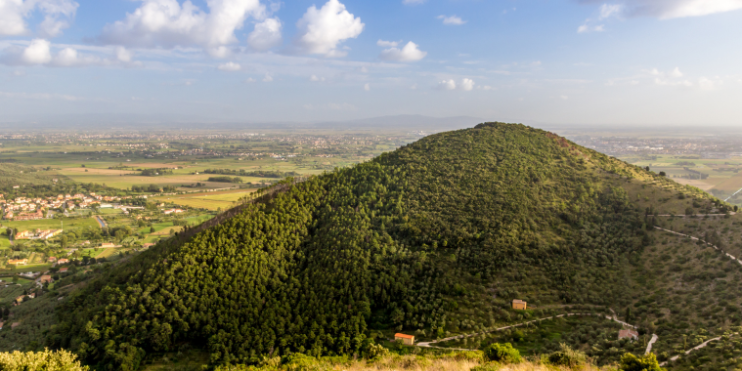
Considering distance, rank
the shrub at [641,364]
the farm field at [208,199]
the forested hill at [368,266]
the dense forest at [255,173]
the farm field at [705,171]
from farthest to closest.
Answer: the dense forest at [255,173] < the farm field at [208,199] < the farm field at [705,171] < the forested hill at [368,266] < the shrub at [641,364]

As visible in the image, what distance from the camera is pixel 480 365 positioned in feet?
70.9

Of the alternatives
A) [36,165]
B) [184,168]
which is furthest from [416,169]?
[36,165]

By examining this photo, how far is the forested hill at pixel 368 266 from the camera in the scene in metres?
30.8

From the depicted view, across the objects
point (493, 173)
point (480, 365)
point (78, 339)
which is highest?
point (493, 173)

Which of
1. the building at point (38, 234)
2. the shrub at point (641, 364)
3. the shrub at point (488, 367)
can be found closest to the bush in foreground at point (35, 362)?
the shrub at point (488, 367)

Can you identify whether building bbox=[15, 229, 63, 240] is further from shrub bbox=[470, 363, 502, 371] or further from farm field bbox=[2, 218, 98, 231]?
shrub bbox=[470, 363, 502, 371]

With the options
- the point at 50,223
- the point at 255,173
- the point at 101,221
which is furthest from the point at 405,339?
the point at 255,173

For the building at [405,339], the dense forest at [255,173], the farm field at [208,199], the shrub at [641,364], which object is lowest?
the building at [405,339]

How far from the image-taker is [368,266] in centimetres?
3609

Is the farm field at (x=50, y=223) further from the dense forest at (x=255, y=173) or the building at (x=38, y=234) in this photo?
the dense forest at (x=255, y=173)

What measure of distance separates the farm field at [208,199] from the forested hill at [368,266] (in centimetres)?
4842

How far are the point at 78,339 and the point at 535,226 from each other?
139 feet

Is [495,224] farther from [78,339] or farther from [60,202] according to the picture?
[60,202]

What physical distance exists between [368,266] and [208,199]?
241 feet
